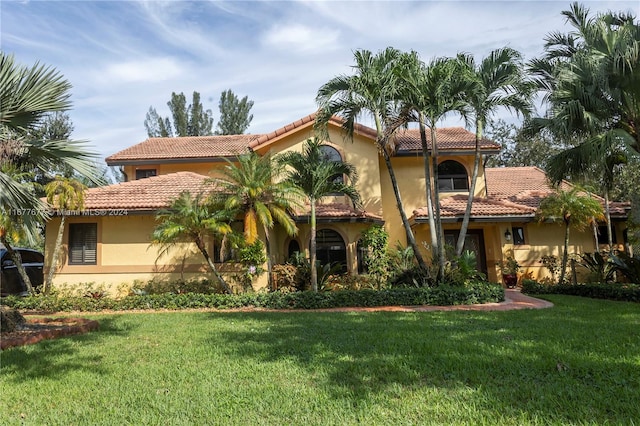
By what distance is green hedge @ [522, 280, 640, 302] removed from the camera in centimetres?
1216

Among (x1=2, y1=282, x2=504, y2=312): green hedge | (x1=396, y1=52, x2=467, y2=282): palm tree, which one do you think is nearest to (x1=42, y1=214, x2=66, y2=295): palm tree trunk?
(x1=2, y1=282, x2=504, y2=312): green hedge

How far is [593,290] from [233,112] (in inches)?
1441

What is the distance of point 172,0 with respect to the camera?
33.3ft

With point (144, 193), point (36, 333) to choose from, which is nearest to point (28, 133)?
point (36, 333)

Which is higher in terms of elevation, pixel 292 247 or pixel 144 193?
pixel 144 193

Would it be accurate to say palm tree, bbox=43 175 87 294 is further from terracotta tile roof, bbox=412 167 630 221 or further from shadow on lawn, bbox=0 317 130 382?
terracotta tile roof, bbox=412 167 630 221

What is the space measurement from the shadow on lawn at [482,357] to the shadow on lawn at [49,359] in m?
2.15

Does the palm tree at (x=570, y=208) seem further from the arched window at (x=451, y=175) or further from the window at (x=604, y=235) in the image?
the arched window at (x=451, y=175)

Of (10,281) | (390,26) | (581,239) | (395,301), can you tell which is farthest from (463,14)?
(10,281)

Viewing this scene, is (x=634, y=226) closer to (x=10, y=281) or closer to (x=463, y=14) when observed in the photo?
(x=463, y=14)

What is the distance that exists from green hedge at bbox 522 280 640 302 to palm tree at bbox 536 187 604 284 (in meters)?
1.54

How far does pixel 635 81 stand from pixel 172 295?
50.9 ft

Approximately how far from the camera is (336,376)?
4938 mm

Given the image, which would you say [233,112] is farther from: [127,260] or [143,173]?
[127,260]
